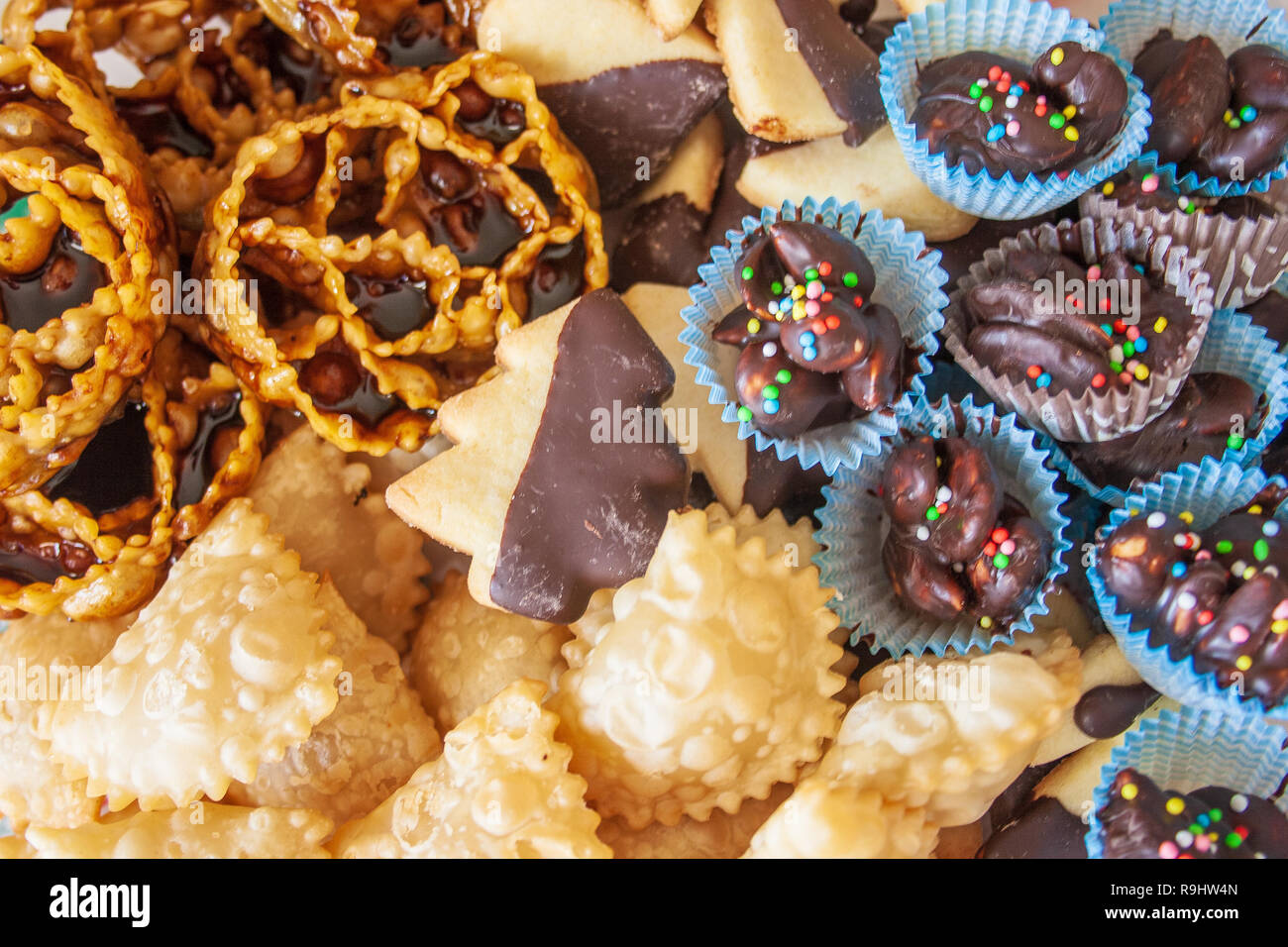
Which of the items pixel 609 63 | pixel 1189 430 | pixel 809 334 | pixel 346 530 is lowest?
pixel 346 530

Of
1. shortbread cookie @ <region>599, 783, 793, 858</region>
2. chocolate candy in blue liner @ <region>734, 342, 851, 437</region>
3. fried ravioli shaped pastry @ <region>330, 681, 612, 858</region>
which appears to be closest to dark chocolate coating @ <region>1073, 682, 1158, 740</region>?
shortbread cookie @ <region>599, 783, 793, 858</region>

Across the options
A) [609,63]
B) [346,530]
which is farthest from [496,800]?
[609,63]

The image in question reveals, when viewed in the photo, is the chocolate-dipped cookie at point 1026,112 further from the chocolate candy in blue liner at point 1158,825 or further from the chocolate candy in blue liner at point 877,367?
the chocolate candy in blue liner at point 1158,825

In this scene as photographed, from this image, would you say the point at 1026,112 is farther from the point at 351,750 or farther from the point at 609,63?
the point at 351,750

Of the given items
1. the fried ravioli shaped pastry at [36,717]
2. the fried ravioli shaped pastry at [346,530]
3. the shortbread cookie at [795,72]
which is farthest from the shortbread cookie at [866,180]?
the fried ravioli shaped pastry at [36,717]

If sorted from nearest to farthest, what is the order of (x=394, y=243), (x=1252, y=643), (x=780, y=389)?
(x=1252, y=643) → (x=780, y=389) → (x=394, y=243)

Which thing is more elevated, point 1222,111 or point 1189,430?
point 1222,111

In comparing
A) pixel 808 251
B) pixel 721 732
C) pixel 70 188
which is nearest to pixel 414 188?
pixel 70 188
